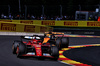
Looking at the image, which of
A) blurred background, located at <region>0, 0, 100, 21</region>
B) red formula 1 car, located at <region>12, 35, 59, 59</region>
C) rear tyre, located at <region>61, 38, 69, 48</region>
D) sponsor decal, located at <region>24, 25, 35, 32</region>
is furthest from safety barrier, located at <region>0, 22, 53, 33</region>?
blurred background, located at <region>0, 0, 100, 21</region>

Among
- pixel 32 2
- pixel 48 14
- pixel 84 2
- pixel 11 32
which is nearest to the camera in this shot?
pixel 11 32

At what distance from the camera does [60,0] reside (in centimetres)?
5862

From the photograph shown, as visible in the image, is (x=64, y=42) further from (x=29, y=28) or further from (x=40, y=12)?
(x=40, y=12)

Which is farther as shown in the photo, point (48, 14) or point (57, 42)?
point (48, 14)

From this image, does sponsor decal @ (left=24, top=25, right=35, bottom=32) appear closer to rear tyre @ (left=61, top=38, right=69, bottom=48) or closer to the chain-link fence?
rear tyre @ (left=61, top=38, right=69, bottom=48)

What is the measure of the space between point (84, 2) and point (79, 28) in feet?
103

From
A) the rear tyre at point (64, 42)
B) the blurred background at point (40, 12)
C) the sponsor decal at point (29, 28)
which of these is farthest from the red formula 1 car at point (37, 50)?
the blurred background at point (40, 12)

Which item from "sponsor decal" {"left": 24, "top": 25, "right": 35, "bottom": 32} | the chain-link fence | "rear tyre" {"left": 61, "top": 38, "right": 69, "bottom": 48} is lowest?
"rear tyre" {"left": 61, "top": 38, "right": 69, "bottom": 48}

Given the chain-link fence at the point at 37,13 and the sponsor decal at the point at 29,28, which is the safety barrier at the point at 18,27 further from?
the chain-link fence at the point at 37,13

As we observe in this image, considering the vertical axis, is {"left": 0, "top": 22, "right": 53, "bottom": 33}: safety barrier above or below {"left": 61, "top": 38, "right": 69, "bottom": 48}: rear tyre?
above

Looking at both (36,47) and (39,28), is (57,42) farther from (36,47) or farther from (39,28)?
(39,28)

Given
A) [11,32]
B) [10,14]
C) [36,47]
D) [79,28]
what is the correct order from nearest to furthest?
1. [36,47]
2. [11,32]
3. [79,28]
4. [10,14]

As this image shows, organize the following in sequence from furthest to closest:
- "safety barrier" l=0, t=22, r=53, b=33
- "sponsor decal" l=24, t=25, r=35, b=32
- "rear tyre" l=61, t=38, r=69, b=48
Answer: "sponsor decal" l=24, t=25, r=35, b=32
"safety barrier" l=0, t=22, r=53, b=33
"rear tyre" l=61, t=38, r=69, b=48

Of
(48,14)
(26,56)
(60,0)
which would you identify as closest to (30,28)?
(26,56)
